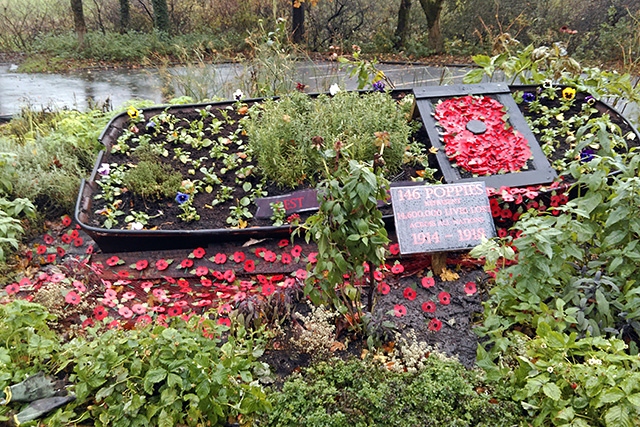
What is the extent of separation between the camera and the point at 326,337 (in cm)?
251

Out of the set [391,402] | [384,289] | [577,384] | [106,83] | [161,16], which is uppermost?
[577,384]

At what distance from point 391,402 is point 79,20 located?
1146cm

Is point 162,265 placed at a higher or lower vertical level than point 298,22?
higher

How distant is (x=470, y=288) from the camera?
296cm

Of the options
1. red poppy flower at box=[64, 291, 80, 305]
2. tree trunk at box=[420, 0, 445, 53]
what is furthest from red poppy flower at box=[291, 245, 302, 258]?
tree trunk at box=[420, 0, 445, 53]

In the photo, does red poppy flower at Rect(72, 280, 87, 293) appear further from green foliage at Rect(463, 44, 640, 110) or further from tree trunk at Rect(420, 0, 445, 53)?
tree trunk at Rect(420, 0, 445, 53)

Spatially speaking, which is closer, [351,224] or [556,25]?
[351,224]

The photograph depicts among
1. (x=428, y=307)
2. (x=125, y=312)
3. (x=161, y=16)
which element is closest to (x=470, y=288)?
(x=428, y=307)

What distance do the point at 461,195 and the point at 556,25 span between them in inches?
→ 429

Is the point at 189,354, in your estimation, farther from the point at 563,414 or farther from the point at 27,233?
the point at 27,233

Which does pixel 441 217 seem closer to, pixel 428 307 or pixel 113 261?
pixel 428 307

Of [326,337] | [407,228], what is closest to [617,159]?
[407,228]

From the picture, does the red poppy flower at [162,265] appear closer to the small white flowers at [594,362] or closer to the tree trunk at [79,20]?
the small white flowers at [594,362]

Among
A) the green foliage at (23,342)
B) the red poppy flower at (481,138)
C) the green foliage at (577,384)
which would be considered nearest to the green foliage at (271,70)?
the red poppy flower at (481,138)
